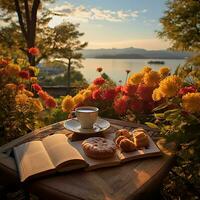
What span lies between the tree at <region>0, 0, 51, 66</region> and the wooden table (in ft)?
29.3

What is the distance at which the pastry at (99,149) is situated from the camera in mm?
1231

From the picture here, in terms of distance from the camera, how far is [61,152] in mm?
1234

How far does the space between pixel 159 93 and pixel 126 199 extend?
0.72 meters

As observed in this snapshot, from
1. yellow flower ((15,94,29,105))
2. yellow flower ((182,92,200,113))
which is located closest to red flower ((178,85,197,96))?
yellow flower ((182,92,200,113))

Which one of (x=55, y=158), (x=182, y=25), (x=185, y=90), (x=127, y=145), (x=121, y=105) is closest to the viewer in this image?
(x=55, y=158)

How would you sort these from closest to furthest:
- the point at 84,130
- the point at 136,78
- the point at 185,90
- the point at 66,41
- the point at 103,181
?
1. the point at 103,181
2. the point at 185,90
3. the point at 84,130
4. the point at 136,78
5. the point at 66,41

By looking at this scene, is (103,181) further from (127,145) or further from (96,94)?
(96,94)

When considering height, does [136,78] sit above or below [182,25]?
below

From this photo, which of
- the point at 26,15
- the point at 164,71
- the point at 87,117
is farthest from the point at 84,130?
the point at 26,15

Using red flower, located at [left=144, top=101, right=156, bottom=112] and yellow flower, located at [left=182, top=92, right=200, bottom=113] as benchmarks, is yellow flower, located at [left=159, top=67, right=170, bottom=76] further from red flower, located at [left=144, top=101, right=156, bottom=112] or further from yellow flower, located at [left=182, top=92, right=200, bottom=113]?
yellow flower, located at [left=182, top=92, right=200, bottom=113]

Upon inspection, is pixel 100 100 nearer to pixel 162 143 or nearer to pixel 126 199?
pixel 162 143

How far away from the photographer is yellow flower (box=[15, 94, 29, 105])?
101 inches

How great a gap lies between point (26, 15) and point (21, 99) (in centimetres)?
926

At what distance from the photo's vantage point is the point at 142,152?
4.30 feet
